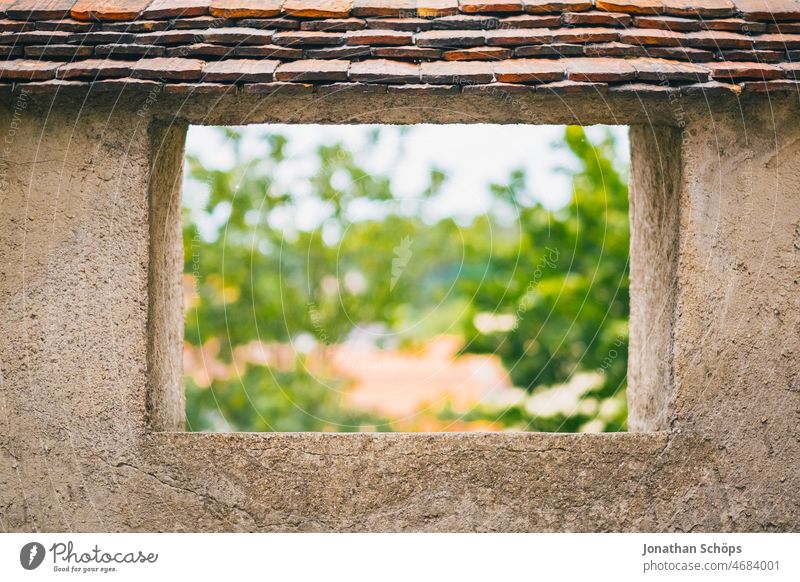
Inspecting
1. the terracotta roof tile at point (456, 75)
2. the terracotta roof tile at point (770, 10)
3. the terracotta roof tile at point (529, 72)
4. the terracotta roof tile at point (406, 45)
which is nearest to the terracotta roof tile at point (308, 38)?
the terracotta roof tile at point (406, 45)

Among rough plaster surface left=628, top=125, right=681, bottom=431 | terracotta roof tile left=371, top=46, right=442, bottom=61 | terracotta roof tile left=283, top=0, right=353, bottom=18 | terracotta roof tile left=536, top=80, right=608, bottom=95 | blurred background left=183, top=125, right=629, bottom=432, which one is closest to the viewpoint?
terracotta roof tile left=536, top=80, right=608, bottom=95

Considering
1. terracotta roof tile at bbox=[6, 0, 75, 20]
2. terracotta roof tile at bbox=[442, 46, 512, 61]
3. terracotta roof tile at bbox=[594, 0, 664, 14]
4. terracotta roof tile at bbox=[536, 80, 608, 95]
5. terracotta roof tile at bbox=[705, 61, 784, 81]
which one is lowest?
terracotta roof tile at bbox=[536, 80, 608, 95]

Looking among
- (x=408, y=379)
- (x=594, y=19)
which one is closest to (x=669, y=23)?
(x=594, y=19)

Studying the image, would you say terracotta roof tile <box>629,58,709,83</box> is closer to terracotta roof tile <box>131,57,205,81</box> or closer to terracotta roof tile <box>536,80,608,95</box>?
terracotta roof tile <box>536,80,608,95</box>

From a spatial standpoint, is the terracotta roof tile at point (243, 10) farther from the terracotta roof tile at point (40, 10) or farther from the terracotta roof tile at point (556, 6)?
the terracotta roof tile at point (556, 6)

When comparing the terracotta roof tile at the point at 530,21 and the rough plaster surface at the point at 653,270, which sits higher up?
the terracotta roof tile at the point at 530,21

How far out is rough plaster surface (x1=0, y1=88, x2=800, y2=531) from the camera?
330cm

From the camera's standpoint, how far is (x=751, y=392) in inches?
132

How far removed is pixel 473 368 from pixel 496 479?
5.62m

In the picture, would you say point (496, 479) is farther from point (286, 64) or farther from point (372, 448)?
point (286, 64)

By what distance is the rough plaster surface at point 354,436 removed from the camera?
3303mm

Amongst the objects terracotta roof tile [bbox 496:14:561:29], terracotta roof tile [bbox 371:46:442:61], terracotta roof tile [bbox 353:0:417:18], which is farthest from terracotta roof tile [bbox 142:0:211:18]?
terracotta roof tile [bbox 496:14:561:29]
